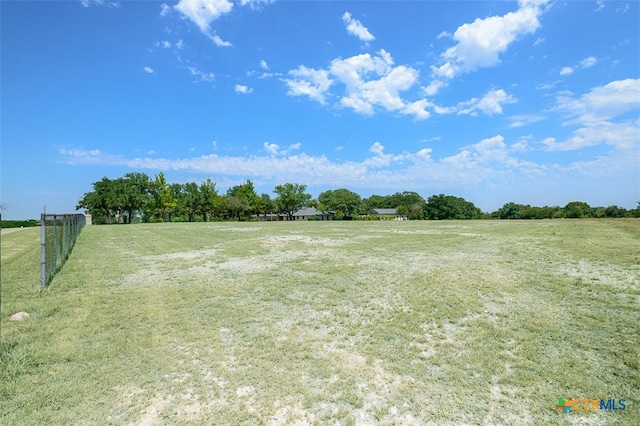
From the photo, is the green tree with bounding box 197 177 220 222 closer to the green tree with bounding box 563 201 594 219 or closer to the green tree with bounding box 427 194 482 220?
the green tree with bounding box 427 194 482 220

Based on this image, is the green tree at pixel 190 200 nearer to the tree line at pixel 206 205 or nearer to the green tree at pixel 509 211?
the tree line at pixel 206 205

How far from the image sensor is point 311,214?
79.7m

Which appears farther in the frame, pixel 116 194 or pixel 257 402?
pixel 116 194

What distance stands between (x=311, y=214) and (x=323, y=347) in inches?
2999

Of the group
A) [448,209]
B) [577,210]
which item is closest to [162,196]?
[448,209]

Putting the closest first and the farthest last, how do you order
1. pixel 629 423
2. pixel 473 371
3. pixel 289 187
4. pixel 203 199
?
pixel 629 423, pixel 473 371, pixel 203 199, pixel 289 187

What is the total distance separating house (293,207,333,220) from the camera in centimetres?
7690

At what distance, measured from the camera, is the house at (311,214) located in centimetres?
7690

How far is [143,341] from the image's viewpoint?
366 centimetres

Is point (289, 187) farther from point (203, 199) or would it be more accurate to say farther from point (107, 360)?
point (107, 360)

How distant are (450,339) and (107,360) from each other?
3.99 m

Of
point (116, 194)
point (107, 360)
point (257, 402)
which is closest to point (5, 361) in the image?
point (107, 360)

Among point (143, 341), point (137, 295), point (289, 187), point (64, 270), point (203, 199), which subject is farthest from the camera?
point (289, 187)

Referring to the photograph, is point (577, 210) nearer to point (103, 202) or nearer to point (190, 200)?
point (190, 200)
